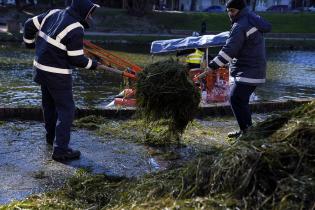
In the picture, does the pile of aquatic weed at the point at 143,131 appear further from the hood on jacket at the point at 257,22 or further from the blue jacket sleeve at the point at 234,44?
the hood on jacket at the point at 257,22

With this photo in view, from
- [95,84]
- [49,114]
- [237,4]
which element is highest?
[237,4]

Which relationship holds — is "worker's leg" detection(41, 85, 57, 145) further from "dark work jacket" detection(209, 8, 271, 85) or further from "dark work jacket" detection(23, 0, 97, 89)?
"dark work jacket" detection(209, 8, 271, 85)

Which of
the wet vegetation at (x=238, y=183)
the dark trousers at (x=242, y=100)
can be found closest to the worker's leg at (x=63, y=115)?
the wet vegetation at (x=238, y=183)

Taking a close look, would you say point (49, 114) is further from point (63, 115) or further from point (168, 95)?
point (168, 95)

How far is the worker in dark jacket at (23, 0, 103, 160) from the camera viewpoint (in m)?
6.58

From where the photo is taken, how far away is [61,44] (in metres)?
6.61

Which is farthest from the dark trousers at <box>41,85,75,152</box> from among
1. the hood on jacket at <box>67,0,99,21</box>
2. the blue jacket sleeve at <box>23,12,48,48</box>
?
the hood on jacket at <box>67,0,99,21</box>

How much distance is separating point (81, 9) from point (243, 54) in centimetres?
232

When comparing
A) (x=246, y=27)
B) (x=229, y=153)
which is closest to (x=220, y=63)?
(x=246, y=27)

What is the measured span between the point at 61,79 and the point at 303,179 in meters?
3.62

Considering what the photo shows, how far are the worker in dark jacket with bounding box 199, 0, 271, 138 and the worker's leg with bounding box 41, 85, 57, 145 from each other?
7.45 ft

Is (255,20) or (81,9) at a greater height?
(81,9)

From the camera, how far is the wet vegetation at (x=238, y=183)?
4.14 m

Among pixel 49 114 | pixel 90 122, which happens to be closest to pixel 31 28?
pixel 49 114
